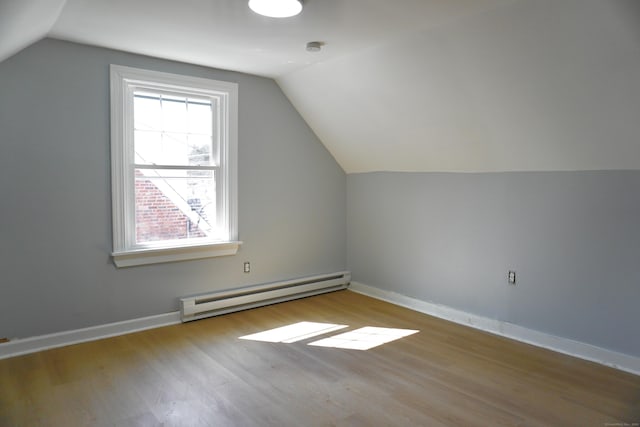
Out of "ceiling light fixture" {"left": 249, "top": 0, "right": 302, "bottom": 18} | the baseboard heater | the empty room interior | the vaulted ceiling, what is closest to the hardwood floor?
the empty room interior

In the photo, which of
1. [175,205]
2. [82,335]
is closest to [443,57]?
[175,205]

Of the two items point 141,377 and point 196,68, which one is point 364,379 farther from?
point 196,68

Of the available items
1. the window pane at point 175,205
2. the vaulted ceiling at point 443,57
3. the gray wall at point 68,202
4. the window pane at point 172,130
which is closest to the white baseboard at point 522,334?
the vaulted ceiling at point 443,57

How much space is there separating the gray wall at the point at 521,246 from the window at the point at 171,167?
168 cm

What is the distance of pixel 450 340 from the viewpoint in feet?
11.5

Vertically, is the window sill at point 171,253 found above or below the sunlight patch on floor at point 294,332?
above

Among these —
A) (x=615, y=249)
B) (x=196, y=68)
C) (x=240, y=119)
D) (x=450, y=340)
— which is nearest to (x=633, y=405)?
(x=615, y=249)

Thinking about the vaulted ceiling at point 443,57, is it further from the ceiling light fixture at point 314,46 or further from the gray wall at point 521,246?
the gray wall at point 521,246

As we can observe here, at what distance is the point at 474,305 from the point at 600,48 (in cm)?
227

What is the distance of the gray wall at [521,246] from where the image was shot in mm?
3008

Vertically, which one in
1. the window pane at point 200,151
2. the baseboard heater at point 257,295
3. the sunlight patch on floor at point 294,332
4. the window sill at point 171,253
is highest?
the window pane at point 200,151

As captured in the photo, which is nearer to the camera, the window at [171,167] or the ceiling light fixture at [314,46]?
the ceiling light fixture at [314,46]

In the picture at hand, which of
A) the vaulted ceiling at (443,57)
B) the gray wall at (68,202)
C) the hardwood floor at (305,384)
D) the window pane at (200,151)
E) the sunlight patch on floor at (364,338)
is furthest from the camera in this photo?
the window pane at (200,151)

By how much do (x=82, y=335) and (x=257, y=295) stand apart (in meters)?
1.53
